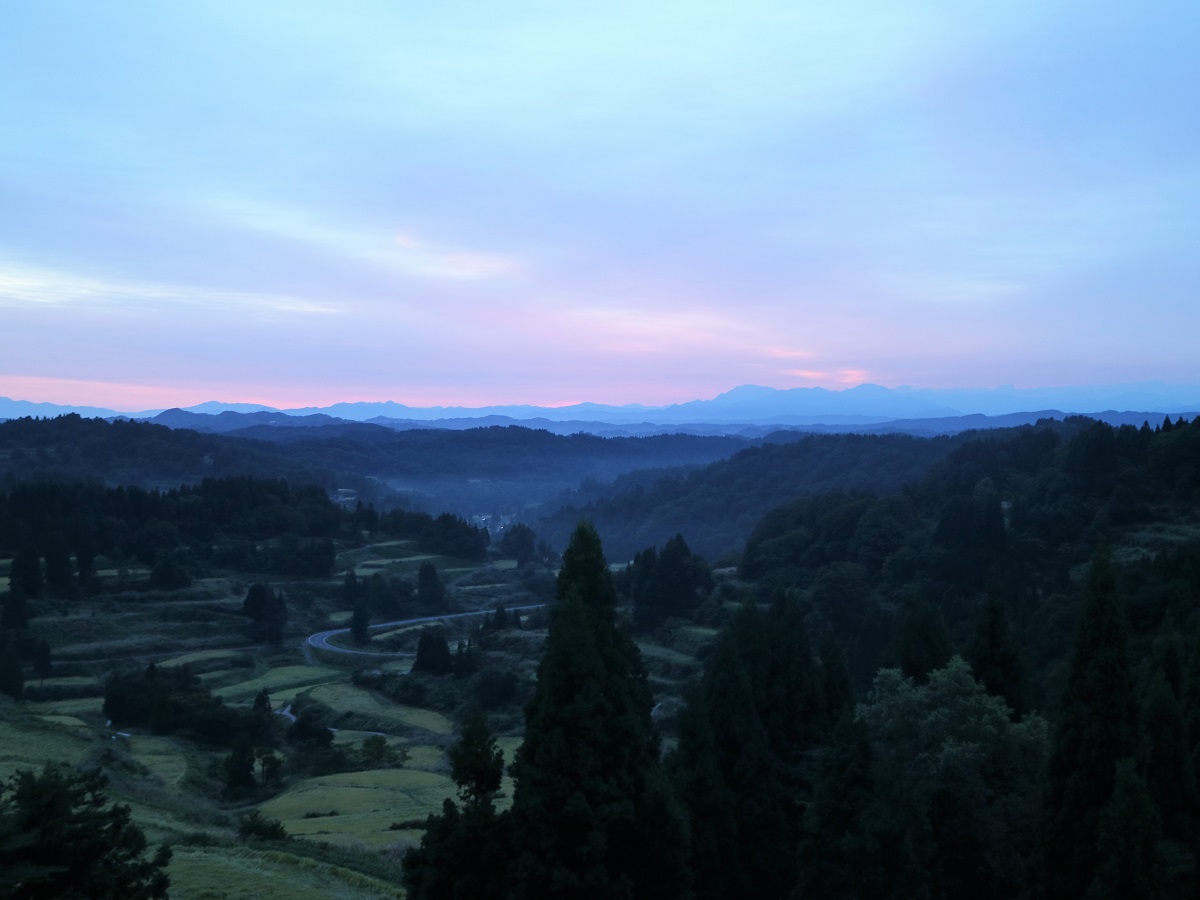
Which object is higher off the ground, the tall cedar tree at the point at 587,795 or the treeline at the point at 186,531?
the tall cedar tree at the point at 587,795

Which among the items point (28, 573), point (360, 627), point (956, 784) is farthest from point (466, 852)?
point (28, 573)

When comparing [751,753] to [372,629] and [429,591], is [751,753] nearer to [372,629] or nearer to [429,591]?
[372,629]

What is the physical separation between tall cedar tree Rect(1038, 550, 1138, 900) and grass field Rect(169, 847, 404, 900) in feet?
31.8

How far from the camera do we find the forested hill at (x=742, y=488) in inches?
5231

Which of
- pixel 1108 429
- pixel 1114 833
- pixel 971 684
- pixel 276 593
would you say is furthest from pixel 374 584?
pixel 1114 833

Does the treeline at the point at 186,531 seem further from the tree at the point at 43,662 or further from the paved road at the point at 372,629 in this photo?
the paved road at the point at 372,629

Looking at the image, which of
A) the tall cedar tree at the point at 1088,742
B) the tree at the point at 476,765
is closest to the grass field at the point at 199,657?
the tree at the point at 476,765

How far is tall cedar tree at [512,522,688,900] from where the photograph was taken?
9812mm

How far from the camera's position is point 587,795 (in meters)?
9.96

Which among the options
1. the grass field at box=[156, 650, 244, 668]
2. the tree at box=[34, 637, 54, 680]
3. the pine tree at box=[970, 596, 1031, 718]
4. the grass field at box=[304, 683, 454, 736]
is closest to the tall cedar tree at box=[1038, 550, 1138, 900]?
the pine tree at box=[970, 596, 1031, 718]

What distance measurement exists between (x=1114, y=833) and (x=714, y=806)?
6.25 m

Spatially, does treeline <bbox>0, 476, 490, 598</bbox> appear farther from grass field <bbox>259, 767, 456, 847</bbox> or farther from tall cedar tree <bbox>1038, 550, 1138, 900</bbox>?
tall cedar tree <bbox>1038, 550, 1138, 900</bbox>

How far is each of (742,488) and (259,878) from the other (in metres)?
133

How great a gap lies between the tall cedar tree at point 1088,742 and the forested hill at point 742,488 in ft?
367
